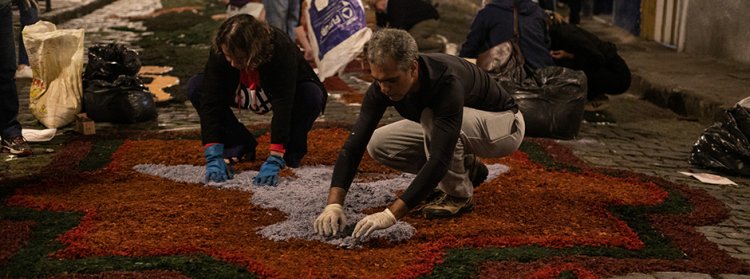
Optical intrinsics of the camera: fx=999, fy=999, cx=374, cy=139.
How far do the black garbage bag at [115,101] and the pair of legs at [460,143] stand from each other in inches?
133

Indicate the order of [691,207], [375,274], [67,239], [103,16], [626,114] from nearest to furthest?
1. [375,274]
2. [67,239]
3. [691,207]
4. [626,114]
5. [103,16]

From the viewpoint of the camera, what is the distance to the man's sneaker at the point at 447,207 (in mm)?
5172

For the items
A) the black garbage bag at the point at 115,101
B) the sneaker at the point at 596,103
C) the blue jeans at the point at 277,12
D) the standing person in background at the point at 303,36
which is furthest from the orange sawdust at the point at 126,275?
the standing person in background at the point at 303,36

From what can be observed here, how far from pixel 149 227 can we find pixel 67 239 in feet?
1.30

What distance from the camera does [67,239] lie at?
471 centimetres

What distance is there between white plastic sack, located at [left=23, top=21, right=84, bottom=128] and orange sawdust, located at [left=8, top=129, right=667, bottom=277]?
158 cm

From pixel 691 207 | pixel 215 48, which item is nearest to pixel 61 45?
pixel 215 48

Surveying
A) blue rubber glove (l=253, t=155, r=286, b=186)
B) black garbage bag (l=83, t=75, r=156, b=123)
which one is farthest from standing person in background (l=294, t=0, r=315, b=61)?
blue rubber glove (l=253, t=155, r=286, b=186)

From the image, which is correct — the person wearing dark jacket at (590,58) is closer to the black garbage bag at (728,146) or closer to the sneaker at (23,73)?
the black garbage bag at (728,146)

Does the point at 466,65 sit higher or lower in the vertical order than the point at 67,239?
higher

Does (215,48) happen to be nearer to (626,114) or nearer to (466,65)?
(466,65)

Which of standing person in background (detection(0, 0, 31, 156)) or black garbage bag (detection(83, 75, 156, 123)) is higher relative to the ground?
standing person in background (detection(0, 0, 31, 156))

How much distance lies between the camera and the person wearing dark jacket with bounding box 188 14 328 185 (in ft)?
17.9

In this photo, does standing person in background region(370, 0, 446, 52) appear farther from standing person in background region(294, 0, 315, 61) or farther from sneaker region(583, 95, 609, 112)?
sneaker region(583, 95, 609, 112)
